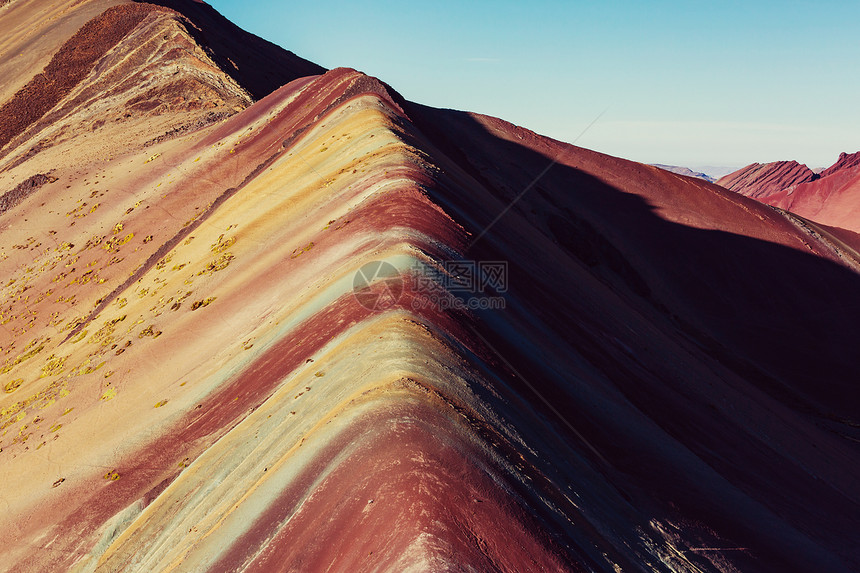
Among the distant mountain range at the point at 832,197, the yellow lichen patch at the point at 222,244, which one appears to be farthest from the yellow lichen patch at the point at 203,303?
the distant mountain range at the point at 832,197

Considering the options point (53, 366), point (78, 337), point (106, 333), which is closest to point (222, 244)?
point (106, 333)

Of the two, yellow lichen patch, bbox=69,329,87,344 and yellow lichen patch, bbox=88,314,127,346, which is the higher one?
yellow lichen patch, bbox=88,314,127,346

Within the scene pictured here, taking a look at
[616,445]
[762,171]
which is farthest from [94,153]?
[762,171]

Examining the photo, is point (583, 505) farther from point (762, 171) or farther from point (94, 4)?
point (762, 171)

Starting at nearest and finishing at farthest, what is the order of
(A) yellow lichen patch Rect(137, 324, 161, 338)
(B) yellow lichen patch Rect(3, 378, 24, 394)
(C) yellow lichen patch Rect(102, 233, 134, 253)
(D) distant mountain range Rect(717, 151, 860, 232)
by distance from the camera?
1. (A) yellow lichen patch Rect(137, 324, 161, 338)
2. (B) yellow lichen patch Rect(3, 378, 24, 394)
3. (C) yellow lichen patch Rect(102, 233, 134, 253)
4. (D) distant mountain range Rect(717, 151, 860, 232)

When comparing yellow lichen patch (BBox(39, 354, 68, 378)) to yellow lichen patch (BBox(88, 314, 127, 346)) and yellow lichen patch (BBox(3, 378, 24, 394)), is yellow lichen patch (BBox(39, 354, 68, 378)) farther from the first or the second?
yellow lichen patch (BBox(88, 314, 127, 346))

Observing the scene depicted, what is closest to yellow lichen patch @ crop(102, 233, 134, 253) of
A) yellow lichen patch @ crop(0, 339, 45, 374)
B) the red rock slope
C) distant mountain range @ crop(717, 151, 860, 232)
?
the red rock slope

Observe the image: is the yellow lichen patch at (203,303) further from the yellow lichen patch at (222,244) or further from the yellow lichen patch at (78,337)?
the yellow lichen patch at (78,337)

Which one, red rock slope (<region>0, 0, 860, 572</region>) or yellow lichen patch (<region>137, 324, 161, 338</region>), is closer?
red rock slope (<region>0, 0, 860, 572</region>)

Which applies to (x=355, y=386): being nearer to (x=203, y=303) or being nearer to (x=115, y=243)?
(x=203, y=303)
